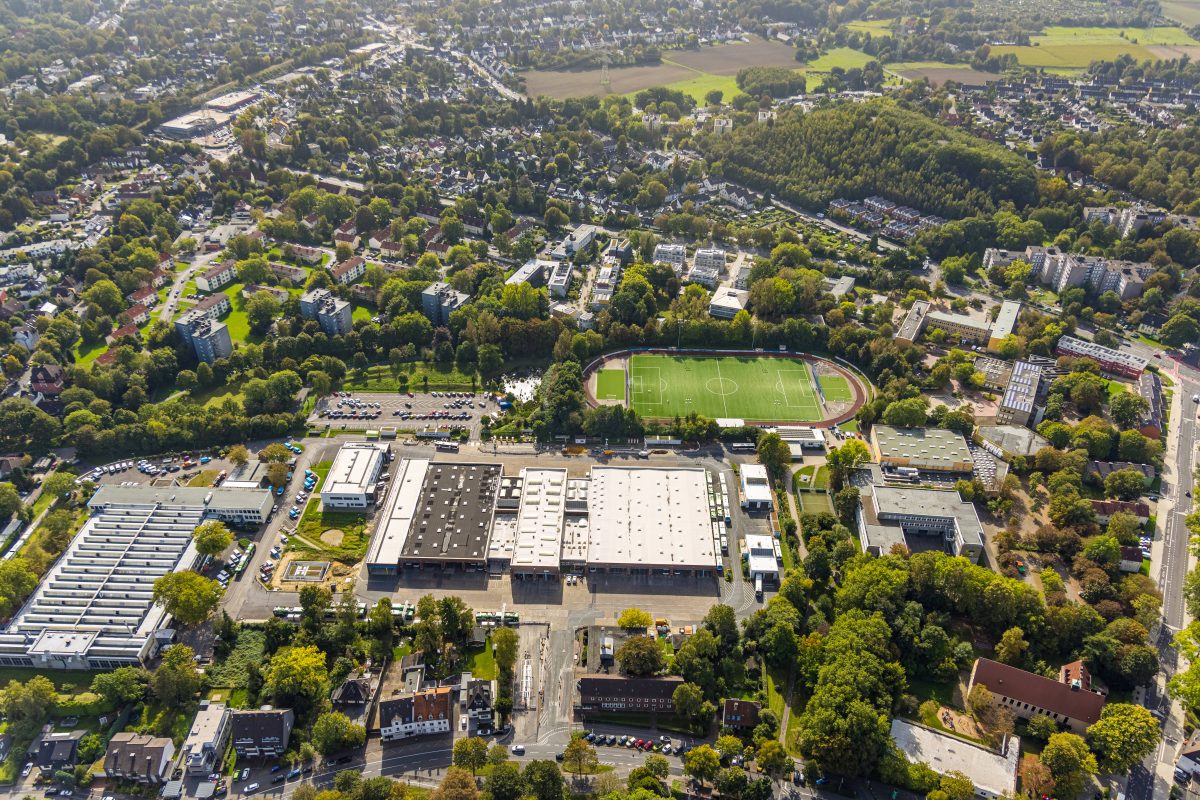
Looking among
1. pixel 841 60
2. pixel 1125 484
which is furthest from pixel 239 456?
pixel 841 60

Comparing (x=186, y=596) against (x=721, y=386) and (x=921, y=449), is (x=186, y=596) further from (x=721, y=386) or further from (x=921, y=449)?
(x=921, y=449)

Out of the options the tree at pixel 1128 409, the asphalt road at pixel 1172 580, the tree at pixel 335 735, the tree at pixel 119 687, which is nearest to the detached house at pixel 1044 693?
the asphalt road at pixel 1172 580

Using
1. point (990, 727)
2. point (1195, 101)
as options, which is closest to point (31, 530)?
point (990, 727)

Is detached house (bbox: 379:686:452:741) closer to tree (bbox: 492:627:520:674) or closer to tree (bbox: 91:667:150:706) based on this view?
tree (bbox: 492:627:520:674)

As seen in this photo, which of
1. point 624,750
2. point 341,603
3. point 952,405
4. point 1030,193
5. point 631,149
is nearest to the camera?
point 624,750

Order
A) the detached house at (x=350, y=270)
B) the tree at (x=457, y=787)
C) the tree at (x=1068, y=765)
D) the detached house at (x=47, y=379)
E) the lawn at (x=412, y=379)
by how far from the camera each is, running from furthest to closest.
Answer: the detached house at (x=350, y=270) → the lawn at (x=412, y=379) → the detached house at (x=47, y=379) → the tree at (x=1068, y=765) → the tree at (x=457, y=787)

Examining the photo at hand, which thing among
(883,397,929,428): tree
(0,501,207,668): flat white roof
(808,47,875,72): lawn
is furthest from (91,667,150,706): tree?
(808,47,875,72): lawn

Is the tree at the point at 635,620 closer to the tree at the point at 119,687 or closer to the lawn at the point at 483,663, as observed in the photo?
the lawn at the point at 483,663

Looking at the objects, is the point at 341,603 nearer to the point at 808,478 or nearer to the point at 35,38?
the point at 808,478
